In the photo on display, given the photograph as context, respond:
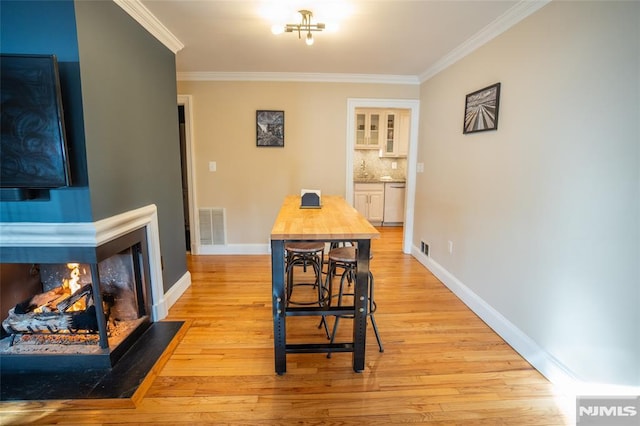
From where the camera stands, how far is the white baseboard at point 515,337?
173cm

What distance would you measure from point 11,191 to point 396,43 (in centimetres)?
292

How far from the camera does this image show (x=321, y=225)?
181cm

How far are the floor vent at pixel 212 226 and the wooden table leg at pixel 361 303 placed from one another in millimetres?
2711

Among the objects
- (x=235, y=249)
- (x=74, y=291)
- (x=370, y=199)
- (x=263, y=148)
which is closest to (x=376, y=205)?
(x=370, y=199)

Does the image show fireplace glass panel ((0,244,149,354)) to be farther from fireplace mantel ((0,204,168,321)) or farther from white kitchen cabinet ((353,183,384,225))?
white kitchen cabinet ((353,183,384,225))

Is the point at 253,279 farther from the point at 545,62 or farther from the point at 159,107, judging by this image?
the point at 545,62

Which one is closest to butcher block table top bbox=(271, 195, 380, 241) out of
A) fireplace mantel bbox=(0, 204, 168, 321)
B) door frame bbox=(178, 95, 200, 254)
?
fireplace mantel bbox=(0, 204, 168, 321)

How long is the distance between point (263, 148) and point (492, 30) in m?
2.63

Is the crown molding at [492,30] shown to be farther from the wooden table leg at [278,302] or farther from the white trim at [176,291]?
the white trim at [176,291]

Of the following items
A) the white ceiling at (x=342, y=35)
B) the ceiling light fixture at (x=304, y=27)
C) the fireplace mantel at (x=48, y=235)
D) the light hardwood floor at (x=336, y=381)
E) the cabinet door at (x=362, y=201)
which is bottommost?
the light hardwood floor at (x=336, y=381)

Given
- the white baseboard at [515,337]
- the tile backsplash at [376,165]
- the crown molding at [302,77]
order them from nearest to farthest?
the white baseboard at [515,337]
the crown molding at [302,77]
the tile backsplash at [376,165]

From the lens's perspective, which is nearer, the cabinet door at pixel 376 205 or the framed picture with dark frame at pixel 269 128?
the framed picture with dark frame at pixel 269 128

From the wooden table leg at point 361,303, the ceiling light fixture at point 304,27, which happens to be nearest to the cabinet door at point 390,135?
the ceiling light fixture at point 304,27

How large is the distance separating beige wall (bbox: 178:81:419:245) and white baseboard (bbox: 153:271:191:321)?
1162 millimetres
